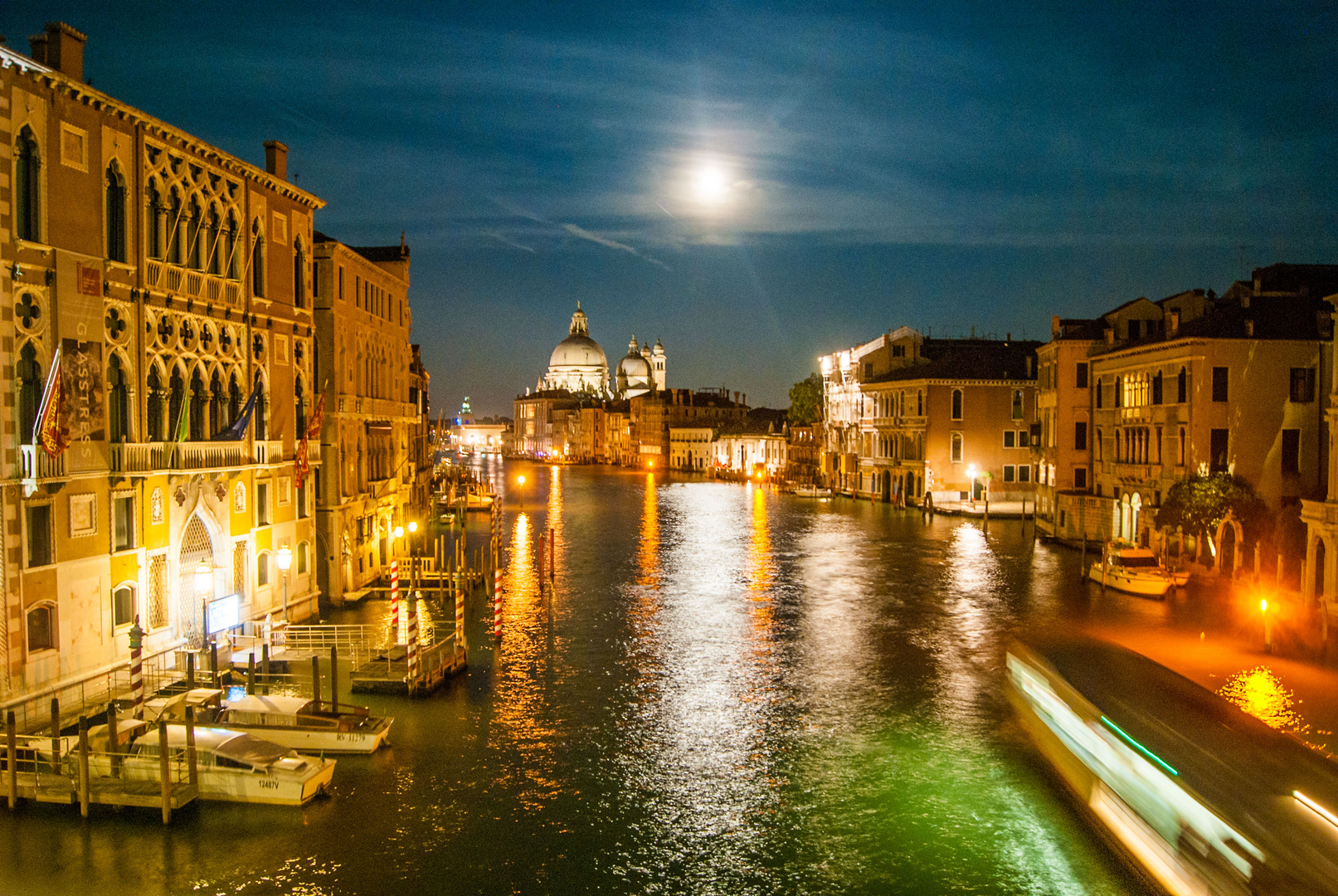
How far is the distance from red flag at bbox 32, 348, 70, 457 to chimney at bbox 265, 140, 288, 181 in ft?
30.0

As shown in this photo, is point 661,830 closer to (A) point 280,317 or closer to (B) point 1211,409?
(A) point 280,317

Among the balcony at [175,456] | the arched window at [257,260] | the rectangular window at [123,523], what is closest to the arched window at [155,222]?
the arched window at [257,260]

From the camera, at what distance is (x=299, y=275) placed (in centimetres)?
2380

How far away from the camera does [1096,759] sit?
482 inches

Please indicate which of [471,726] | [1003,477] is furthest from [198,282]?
[1003,477]

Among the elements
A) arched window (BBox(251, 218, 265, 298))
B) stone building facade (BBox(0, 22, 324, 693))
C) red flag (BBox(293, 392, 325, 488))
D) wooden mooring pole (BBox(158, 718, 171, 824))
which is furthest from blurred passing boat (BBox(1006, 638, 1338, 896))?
arched window (BBox(251, 218, 265, 298))

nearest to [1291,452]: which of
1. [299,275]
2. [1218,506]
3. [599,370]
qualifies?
[1218,506]

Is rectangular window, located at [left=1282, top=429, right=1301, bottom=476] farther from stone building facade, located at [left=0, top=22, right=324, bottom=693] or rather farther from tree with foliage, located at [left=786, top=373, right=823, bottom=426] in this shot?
tree with foliage, located at [left=786, top=373, right=823, bottom=426]

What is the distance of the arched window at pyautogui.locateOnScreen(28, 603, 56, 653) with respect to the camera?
49.7ft

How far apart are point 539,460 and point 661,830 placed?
149 meters

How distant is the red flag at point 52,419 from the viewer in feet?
49.0

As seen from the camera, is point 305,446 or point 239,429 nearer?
Answer: point 239,429

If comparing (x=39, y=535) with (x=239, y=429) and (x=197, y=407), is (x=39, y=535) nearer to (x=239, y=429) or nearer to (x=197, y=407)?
(x=197, y=407)

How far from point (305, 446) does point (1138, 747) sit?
696 inches
